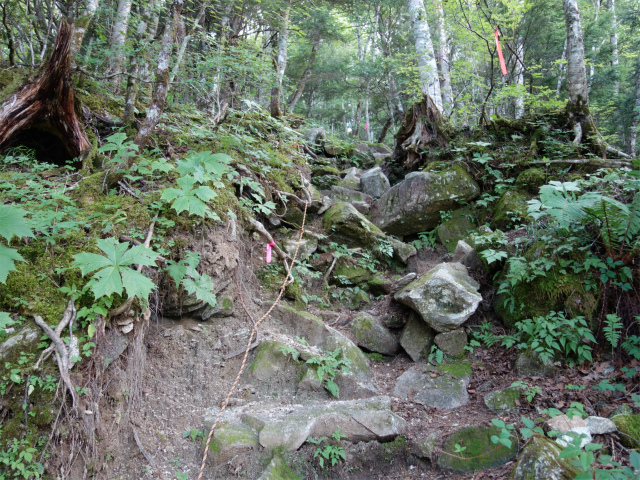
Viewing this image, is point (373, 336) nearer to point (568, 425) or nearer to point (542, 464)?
point (568, 425)

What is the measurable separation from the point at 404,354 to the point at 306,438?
2308 millimetres

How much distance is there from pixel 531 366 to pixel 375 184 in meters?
5.69

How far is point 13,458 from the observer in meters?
2.48

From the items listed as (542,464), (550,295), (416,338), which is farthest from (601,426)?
Answer: (416,338)

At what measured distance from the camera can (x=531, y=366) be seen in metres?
4.25

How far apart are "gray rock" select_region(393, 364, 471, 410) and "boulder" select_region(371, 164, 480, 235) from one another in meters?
3.51

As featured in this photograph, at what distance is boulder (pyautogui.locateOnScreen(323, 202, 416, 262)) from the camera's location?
22.9 feet

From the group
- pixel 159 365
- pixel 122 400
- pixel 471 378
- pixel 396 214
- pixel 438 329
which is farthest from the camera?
pixel 396 214

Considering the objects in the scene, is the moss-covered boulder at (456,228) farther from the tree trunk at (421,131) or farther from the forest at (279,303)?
the tree trunk at (421,131)

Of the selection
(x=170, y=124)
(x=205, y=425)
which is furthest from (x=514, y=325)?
(x=170, y=124)

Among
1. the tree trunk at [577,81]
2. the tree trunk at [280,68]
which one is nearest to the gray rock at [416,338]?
the tree trunk at [577,81]

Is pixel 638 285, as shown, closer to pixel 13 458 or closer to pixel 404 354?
pixel 404 354

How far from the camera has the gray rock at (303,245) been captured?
634 centimetres

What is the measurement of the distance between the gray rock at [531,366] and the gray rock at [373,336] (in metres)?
1.69
